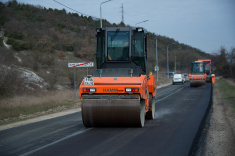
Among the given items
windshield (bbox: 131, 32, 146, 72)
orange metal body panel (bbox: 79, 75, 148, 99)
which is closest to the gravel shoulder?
orange metal body panel (bbox: 79, 75, 148, 99)

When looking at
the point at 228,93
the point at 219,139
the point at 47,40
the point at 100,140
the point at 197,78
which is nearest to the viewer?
the point at 100,140

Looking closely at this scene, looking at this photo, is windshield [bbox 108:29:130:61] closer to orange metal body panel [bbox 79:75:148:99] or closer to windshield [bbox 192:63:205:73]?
orange metal body panel [bbox 79:75:148:99]

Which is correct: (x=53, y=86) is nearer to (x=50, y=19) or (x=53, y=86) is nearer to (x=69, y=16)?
(x=50, y=19)

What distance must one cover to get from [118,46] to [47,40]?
39.5m

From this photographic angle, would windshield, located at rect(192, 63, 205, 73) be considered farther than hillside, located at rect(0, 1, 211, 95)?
Yes

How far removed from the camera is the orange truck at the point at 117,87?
9.34 metres

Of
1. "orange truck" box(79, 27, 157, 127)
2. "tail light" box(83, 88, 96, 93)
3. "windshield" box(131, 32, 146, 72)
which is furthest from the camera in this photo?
"windshield" box(131, 32, 146, 72)

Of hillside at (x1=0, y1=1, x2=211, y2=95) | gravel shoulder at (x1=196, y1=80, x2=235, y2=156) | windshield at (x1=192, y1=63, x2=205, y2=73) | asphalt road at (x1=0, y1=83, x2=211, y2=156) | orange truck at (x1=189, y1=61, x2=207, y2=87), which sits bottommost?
gravel shoulder at (x1=196, y1=80, x2=235, y2=156)

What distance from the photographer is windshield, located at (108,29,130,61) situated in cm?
1112

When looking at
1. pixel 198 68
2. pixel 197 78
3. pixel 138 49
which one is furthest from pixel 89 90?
pixel 198 68

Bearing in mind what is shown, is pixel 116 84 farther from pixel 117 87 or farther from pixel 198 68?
pixel 198 68

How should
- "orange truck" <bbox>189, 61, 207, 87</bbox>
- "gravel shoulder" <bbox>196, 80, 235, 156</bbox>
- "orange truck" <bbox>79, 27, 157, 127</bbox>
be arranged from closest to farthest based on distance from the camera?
"gravel shoulder" <bbox>196, 80, 235, 156</bbox>, "orange truck" <bbox>79, 27, 157, 127</bbox>, "orange truck" <bbox>189, 61, 207, 87</bbox>

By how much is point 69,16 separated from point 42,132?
8203cm

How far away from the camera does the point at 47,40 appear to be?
4878 centimetres
